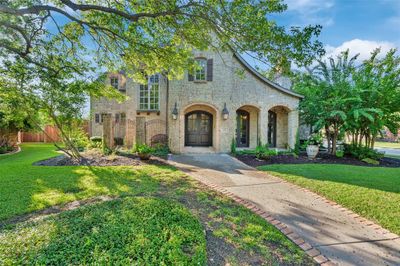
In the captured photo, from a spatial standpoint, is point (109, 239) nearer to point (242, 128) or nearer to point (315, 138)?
point (315, 138)

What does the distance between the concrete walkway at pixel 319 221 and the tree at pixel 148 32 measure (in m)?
3.80

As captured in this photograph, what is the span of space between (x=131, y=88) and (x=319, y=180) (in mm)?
11805

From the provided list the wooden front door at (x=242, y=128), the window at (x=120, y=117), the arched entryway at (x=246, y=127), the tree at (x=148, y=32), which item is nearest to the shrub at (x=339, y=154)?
the arched entryway at (x=246, y=127)

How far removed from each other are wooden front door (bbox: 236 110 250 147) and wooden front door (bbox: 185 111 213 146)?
1.98 meters

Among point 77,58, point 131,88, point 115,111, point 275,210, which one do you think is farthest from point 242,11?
point 115,111

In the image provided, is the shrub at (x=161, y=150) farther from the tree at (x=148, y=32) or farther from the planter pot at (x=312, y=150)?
the planter pot at (x=312, y=150)

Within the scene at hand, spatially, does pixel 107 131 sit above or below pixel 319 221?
above

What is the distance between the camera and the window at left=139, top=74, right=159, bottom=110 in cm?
1358

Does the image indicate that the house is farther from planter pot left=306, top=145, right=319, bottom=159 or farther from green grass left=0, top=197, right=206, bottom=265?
green grass left=0, top=197, right=206, bottom=265

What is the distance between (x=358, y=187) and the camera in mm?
5801

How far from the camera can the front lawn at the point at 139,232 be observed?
8.24 feet

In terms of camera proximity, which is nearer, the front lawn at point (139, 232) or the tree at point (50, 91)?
the front lawn at point (139, 232)

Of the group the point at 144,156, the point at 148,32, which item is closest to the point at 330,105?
the point at 148,32

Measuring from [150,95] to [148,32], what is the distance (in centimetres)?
650
